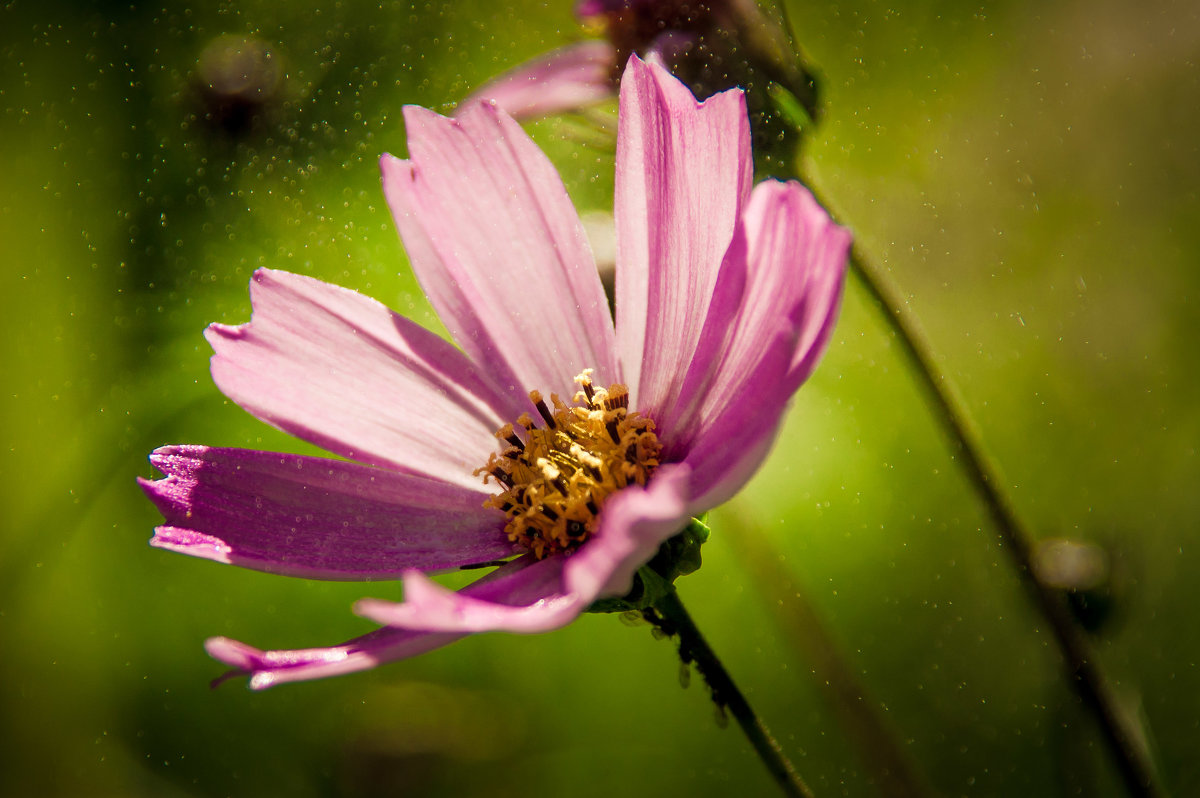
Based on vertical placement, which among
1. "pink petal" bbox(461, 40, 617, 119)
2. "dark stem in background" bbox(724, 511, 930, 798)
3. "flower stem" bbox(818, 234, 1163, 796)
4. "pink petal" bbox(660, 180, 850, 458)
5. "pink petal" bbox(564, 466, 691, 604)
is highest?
"pink petal" bbox(461, 40, 617, 119)

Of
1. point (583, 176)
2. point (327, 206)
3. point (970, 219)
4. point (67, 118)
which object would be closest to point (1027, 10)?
point (970, 219)

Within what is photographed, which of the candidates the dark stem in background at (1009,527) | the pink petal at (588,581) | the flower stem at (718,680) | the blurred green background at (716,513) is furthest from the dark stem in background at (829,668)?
the pink petal at (588,581)

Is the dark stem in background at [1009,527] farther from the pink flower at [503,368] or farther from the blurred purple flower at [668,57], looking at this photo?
the pink flower at [503,368]

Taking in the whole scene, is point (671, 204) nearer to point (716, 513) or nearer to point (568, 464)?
point (568, 464)

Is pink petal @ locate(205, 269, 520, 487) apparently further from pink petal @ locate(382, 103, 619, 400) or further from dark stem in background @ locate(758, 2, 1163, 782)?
dark stem in background @ locate(758, 2, 1163, 782)

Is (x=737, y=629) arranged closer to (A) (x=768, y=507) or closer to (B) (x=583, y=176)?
(A) (x=768, y=507)

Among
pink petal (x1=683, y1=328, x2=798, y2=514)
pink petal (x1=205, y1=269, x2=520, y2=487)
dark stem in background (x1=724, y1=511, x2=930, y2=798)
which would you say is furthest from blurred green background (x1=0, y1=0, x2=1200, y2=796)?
pink petal (x1=683, y1=328, x2=798, y2=514)

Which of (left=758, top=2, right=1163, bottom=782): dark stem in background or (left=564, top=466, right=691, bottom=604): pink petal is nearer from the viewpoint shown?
(left=564, top=466, right=691, bottom=604): pink petal
